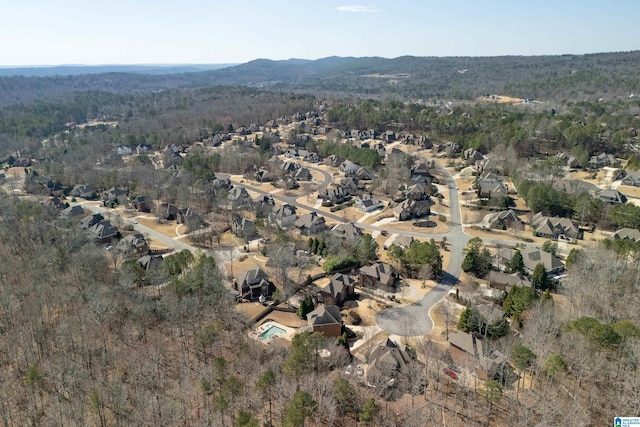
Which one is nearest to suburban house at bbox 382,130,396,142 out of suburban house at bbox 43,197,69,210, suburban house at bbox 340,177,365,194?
suburban house at bbox 340,177,365,194

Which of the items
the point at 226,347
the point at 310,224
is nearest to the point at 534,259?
the point at 310,224

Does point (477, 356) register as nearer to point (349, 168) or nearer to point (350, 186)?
point (350, 186)

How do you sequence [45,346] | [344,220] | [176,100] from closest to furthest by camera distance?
1. [45,346]
2. [344,220]
3. [176,100]

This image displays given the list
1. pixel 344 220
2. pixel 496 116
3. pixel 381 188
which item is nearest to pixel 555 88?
pixel 496 116

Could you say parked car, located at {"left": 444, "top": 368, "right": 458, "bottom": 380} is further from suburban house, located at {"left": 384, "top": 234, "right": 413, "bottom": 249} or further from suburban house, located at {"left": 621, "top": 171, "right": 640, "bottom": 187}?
suburban house, located at {"left": 621, "top": 171, "right": 640, "bottom": 187}

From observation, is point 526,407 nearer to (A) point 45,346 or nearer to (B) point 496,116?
(A) point 45,346

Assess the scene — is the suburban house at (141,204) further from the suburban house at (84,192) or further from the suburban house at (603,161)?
the suburban house at (603,161)
